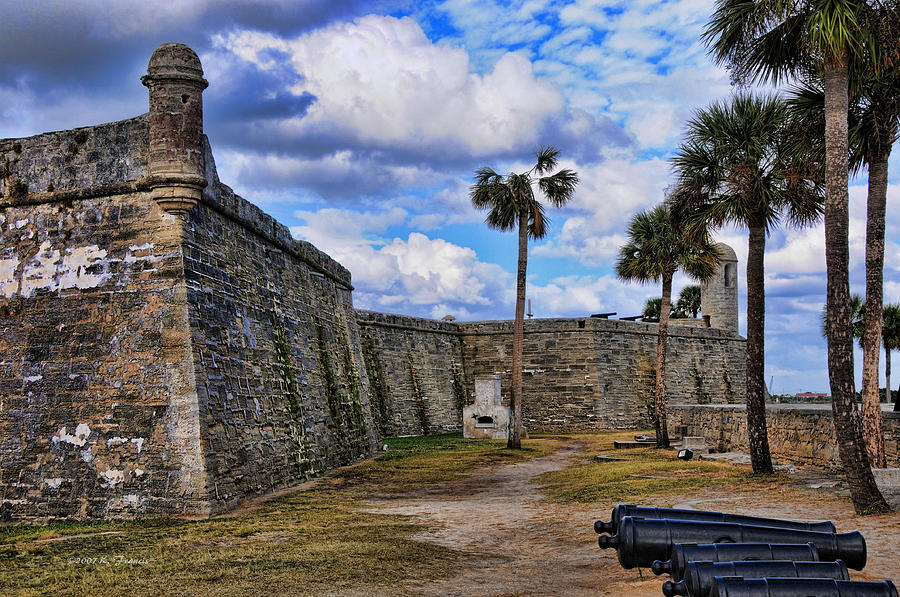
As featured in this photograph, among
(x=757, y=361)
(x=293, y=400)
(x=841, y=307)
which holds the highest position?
(x=841, y=307)

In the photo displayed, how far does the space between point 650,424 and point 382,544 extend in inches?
1021

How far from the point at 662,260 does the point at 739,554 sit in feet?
55.8

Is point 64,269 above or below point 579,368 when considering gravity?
above

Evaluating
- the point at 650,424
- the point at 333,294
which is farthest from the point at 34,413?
the point at 650,424

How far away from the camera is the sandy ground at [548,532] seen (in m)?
6.45

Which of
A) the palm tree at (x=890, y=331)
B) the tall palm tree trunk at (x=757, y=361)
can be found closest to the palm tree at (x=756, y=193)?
the tall palm tree trunk at (x=757, y=361)

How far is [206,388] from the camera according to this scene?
1067 cm

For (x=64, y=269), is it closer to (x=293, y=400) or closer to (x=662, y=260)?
(x=293, y=400)

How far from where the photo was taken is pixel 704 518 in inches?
224

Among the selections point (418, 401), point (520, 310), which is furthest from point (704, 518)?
point (418, 401)

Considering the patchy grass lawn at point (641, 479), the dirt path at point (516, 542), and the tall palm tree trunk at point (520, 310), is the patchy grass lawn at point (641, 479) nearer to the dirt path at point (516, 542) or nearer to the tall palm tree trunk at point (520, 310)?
the dirt path at point (516, 542)

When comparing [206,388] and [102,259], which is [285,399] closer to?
[206,388]

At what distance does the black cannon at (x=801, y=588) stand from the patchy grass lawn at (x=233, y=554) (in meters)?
3.24

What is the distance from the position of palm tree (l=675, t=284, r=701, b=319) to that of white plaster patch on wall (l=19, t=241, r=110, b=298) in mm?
37935
